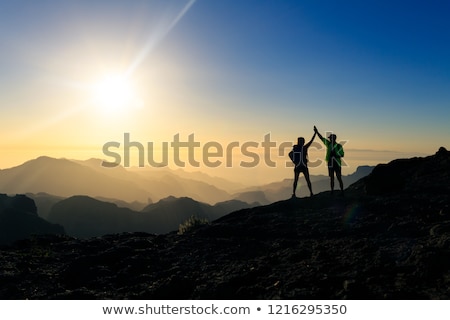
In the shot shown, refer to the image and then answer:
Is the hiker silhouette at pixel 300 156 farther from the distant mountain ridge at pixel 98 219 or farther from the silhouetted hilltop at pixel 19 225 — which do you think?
the distant mountain ridge at pixel 98 219

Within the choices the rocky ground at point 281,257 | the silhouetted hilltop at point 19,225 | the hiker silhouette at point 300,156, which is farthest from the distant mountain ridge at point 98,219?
the rocky ground at point 281,257

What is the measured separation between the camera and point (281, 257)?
35.8 ft

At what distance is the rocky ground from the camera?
8.34 meters

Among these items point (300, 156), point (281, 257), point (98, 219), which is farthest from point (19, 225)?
point (281, 257)

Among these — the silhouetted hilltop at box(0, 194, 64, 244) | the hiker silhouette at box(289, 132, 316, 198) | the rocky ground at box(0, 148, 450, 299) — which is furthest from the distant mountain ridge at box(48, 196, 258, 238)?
the rocky ground at box(0, 148, 450, 299)

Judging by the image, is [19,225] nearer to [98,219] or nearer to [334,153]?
[98,219]

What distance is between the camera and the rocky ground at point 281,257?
834 cm

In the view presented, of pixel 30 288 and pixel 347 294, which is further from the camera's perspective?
pixel 30 288

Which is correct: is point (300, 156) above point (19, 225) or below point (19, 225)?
above

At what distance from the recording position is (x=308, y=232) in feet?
44.2

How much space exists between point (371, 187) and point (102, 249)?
12505 millimetres
